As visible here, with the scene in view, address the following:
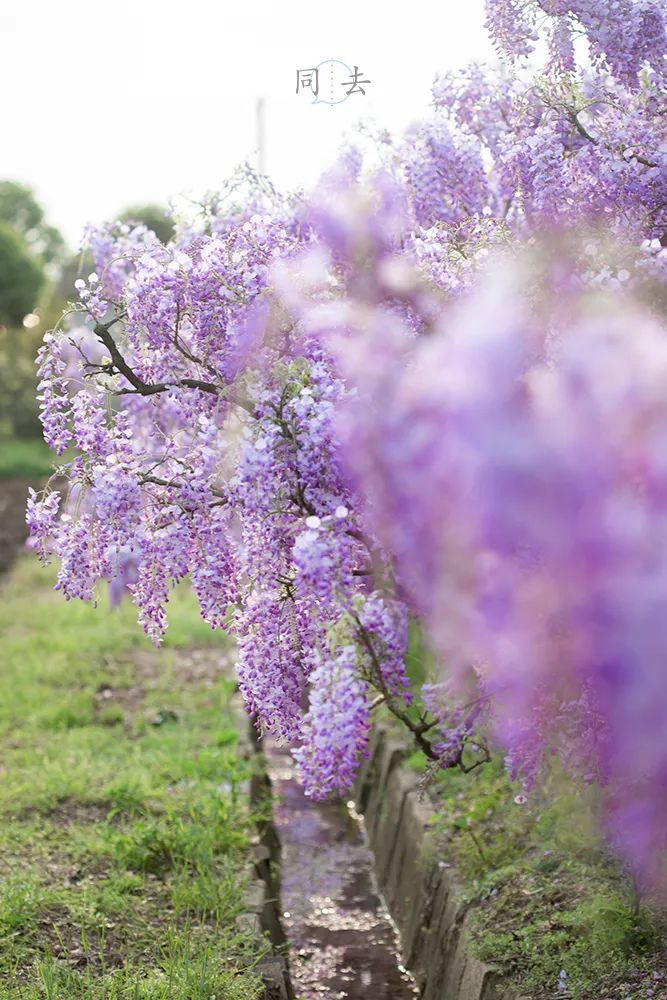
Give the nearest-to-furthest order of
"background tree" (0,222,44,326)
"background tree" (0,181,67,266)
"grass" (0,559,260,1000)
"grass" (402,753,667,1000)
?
"grass" (402,753,667,1000) → "grass" (0,559,260,1000) → "background tree" (0,222,44,326) → "background tree" (0,181,67,266)

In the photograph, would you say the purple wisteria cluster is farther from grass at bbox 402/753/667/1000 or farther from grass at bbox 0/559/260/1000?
grass at bbox 0/559/260/1000

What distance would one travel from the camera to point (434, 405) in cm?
272

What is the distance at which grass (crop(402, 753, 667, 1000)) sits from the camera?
4.25m

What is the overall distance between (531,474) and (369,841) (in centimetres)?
558

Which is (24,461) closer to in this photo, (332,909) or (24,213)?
(332,909)

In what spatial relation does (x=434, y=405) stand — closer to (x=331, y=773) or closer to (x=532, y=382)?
(x=532, y=382)

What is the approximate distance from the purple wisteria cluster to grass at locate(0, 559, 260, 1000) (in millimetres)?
1187

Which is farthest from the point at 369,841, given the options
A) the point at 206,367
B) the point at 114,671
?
the point at 206,367

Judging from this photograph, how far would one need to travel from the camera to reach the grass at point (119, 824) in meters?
4.64

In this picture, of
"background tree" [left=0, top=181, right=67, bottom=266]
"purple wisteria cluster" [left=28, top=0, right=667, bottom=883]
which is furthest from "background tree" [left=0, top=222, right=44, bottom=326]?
"purple wisteria cluster" [left=28, top=0, right=667, bottom=883]

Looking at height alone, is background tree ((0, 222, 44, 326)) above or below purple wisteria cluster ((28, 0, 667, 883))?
above

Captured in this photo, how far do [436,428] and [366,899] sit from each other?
4621 millimetres

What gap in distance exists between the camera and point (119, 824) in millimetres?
6414

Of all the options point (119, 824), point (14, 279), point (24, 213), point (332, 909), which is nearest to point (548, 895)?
point (332, 909)
